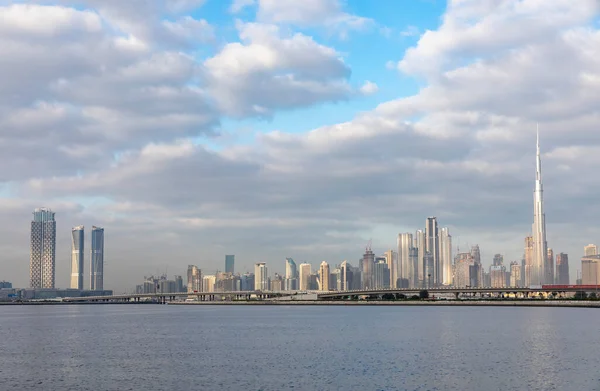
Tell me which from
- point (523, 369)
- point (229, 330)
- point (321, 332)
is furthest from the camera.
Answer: point (229, 330)

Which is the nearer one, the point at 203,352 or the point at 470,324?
the point at 203,352

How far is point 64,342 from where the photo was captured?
93.5m

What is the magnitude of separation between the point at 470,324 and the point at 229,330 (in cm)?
4248

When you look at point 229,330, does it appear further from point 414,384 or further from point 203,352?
point 414,384

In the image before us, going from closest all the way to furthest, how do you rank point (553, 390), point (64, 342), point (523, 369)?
point (553, 390) < point (523, 369) < point (64, 342)

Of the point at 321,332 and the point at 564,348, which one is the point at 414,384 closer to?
the point at 564,348

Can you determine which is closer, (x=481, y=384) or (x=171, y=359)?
(x=481, y=384)

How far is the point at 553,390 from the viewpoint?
51.4 m

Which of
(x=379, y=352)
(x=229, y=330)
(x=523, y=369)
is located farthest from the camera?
(x=229, y=330)

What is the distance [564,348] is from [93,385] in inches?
2034

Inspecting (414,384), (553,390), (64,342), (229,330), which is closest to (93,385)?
(414,384)

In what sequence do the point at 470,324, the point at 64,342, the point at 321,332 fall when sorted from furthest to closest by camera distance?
1. the point at 470,324
2. the point at 321,332
3. the point at 64,342

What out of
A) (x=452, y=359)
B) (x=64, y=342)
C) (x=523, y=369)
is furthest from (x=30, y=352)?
(x=523, y=369)

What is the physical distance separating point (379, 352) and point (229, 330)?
1802 inches
